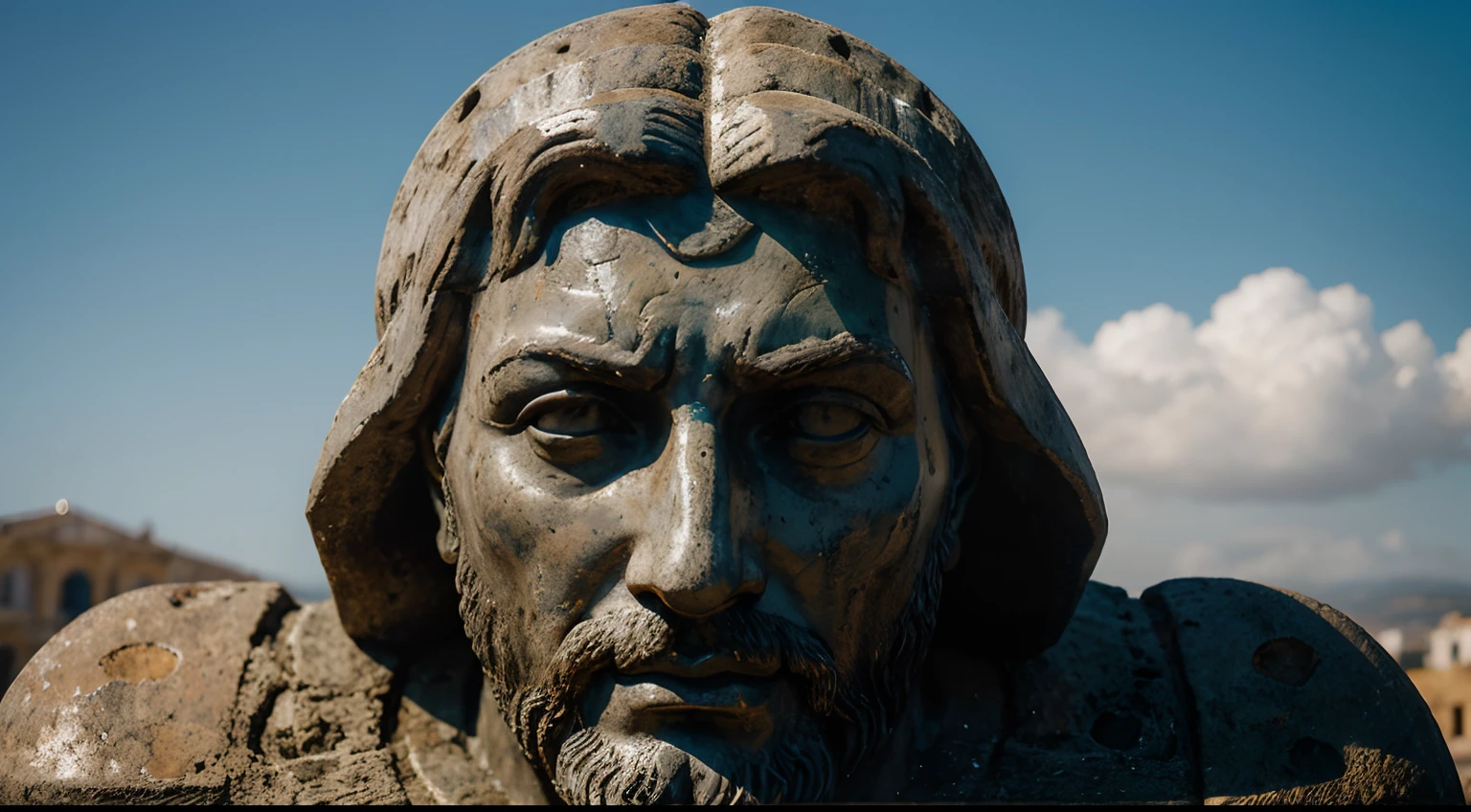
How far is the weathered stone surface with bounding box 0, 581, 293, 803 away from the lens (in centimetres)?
367

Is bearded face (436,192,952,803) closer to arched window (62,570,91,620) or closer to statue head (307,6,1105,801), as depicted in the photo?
statue head (307,6,1105,801)

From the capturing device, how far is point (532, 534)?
314cm

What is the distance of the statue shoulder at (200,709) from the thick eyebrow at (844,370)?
1672 millimetres

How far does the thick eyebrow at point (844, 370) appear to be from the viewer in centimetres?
304

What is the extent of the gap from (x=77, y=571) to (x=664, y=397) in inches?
750

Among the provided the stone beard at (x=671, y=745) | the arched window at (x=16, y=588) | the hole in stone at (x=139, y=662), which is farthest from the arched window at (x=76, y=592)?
the stone beard at (x=671, y=745)

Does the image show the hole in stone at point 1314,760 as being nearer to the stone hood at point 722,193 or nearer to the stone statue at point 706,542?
the stone statue at point 706,542

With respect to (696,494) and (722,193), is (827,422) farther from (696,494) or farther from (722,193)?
(722,193)

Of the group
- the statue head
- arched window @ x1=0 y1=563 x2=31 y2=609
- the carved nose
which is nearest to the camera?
the carved nose

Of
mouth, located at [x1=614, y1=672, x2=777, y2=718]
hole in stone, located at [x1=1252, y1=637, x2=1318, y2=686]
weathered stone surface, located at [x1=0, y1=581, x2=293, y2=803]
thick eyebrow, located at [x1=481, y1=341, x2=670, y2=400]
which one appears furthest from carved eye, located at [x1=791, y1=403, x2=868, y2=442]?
weathered stone surface, located at [x1=0, y1=581, x2=293, y2=803]

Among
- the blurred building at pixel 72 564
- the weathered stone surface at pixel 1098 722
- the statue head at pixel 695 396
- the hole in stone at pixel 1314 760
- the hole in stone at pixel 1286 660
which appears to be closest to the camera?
the statue head at pixel 695 396

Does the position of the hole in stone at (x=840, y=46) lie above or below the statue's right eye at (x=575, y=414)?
above

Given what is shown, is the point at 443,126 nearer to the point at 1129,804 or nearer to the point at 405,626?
the point at 405,626

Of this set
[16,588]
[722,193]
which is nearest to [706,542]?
[722,193]
